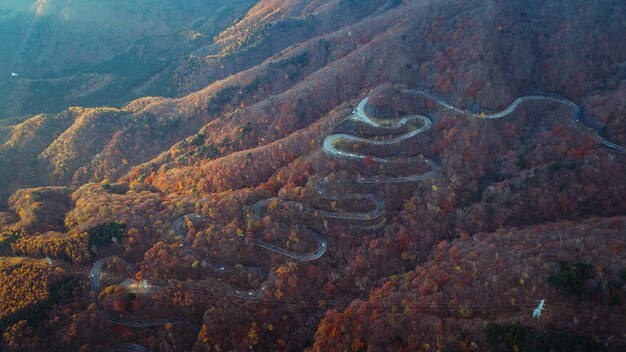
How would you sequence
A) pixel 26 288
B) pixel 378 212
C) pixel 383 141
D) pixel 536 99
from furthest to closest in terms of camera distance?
pixel 536 99 → pixel 383 141 → pixel 378 212 → pixel 26 288

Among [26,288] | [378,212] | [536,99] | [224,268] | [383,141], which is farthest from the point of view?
[536,99]

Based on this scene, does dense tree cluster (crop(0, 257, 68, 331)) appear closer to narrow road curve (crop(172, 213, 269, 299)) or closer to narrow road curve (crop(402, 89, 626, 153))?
narrow road curve (crop(172, 213, 269, 299))

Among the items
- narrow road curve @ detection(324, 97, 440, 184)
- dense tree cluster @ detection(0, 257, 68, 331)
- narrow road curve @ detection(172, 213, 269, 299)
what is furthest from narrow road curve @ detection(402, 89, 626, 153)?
dense tree cluster @ detection(0, 257, 68, 331)

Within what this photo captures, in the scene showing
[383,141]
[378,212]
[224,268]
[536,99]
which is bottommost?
[378,212]

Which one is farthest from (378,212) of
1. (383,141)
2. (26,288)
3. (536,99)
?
(26,288)

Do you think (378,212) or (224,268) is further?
(378,212)

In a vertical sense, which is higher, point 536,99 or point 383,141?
point 383,141

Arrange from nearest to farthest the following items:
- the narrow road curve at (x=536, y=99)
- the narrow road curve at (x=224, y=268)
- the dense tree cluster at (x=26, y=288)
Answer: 1. the dense tree cluster at (x=26, y=288)
2. the narrow road curve at (x=224, y=268)
3. the narrow road curve at (x=536, y=99)

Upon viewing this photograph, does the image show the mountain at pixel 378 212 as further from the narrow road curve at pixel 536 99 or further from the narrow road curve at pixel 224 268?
the narrow road curve at pixel 536 99

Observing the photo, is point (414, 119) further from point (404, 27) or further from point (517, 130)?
point (404, 27)

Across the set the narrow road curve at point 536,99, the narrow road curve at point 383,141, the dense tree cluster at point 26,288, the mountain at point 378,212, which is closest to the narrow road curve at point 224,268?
the mountain at point 378,212

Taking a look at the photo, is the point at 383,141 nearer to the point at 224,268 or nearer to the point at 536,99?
the point at 536,99
